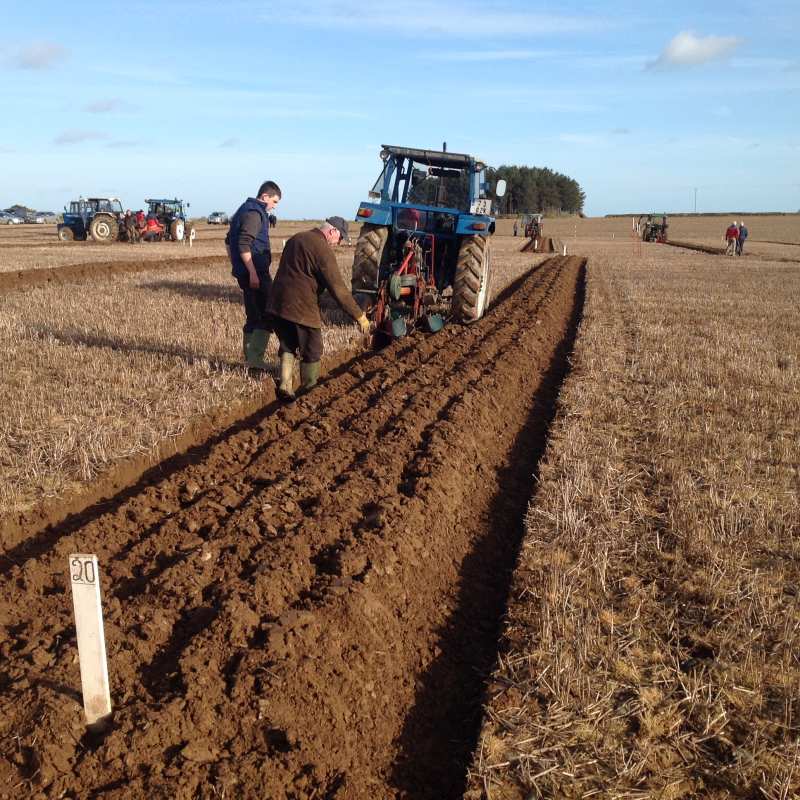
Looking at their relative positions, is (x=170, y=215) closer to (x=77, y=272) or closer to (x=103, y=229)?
(x=103, y=229)

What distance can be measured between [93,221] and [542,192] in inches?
2666

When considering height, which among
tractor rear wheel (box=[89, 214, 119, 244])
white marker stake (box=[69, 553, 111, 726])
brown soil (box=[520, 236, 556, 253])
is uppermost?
tractor rear wheel (box=[89, 214, 119, 244])

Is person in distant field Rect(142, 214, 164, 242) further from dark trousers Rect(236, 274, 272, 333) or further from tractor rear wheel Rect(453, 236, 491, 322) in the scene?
dark trousers Rect(236, 274, 272, 333)

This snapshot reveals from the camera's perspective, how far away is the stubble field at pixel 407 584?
7.94 feet

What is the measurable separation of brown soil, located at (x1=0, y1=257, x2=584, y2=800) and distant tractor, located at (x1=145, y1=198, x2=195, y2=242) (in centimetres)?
2886

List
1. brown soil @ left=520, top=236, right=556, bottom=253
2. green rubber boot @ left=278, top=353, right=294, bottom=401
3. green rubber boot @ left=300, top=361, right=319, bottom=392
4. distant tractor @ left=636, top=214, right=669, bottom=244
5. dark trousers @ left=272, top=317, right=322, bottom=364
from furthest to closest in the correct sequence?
distant tractor @ left=636, top=214, right=669, bottom=244, brown soil @ left=520, top=236, right=556, bottom=253, green rubber boot @ left=300, top=361, right=319, bottom=392, green rubber boot @ left=278, top=353, right=294, bottom=401, dark trousers @ left=272, top=317, right=322, bottom=364

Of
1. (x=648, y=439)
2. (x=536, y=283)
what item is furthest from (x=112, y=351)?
(x=536, y=283)

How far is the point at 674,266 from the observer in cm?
2250

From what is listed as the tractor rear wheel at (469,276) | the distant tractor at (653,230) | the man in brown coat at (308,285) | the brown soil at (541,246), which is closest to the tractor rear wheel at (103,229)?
the brown soil at (541,246)

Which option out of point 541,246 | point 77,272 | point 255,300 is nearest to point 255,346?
point 255,300

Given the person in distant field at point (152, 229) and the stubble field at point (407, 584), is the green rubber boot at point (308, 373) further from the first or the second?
the person in distant field at point (152, 229)

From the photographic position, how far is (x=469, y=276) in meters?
8.97

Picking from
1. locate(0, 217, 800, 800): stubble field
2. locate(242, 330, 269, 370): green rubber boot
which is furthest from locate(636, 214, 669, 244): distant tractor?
locate(242, 330, 269, 370): green rubber boot

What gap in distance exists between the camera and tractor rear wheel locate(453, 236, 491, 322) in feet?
29.4
